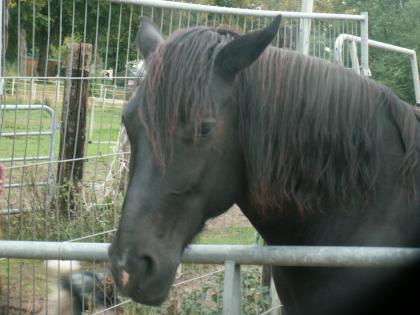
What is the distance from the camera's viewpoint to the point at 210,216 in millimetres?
2523

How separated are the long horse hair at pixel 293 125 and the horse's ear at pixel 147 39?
322 mm

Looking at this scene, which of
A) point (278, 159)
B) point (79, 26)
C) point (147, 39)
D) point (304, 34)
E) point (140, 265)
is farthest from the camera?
point (304, 34)

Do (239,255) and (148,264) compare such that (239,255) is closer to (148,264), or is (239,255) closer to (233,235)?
(148,264)

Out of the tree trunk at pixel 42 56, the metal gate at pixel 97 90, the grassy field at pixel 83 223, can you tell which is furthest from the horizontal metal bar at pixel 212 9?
the grassy field at pixel 83 223

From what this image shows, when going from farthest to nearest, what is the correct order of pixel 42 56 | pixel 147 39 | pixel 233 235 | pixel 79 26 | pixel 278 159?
pixel 233 235 → pixel 79 26 → pixel 42 56 → pixel 147 39 → pixel 278 159

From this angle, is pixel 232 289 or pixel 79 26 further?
pixel 79 26

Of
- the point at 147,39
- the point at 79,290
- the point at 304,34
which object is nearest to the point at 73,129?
the point at 79,290

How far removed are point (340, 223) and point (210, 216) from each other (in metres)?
0.55

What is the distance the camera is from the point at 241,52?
7.97 ft

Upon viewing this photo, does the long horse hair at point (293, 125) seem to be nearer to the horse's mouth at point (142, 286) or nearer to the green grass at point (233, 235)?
the horse's mouth at point (142, 286)

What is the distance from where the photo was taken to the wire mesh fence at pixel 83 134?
4117mm

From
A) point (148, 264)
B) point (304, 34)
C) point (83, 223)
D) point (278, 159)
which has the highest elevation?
point (304, 34)

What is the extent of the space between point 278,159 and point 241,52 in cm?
45

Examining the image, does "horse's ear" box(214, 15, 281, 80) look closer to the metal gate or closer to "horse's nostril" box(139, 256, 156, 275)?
"horse's nostril" box(139, 256, 156, 275)
